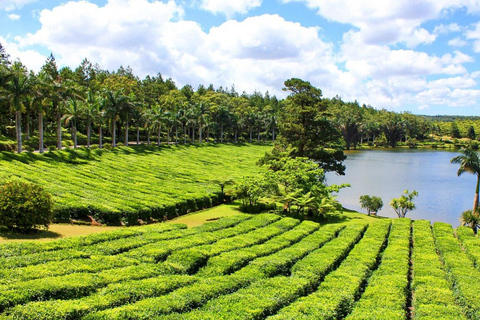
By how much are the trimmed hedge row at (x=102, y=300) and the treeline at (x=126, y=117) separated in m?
30.6

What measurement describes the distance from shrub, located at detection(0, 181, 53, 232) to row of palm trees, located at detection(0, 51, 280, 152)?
2112 centimetres

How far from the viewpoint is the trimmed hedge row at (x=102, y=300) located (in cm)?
1008

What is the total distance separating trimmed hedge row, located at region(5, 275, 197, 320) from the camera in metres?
10.1

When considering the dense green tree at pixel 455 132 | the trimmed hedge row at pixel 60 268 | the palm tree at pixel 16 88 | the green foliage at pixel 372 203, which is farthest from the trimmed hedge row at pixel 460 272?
the dense green tree at pixel 455 132

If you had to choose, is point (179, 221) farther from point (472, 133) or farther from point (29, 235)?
point (472, 133)

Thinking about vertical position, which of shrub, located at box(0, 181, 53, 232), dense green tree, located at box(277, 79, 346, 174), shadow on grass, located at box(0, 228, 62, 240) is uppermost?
dense green tree, located at box(277, 79, 346, 174)

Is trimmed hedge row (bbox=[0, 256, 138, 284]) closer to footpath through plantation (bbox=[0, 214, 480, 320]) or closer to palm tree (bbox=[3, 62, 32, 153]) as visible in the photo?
footpath through plantation (bbox=[0, 214, 480, 320])

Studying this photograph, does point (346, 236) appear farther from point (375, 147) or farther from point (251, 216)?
point (375, 147)

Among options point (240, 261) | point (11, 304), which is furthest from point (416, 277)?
point (11, 304)

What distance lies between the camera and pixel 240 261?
54.8 ft

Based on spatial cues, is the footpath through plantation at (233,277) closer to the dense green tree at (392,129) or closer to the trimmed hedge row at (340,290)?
the trimmed hedge row at (340,290)

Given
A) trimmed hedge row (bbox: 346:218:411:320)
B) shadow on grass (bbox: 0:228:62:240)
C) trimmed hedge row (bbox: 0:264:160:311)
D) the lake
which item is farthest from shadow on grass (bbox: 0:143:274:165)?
trimmed hedge row (bbox: 346:218:411:320)

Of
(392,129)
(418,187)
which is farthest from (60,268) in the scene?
(392,129)

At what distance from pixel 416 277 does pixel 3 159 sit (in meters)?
33.5
